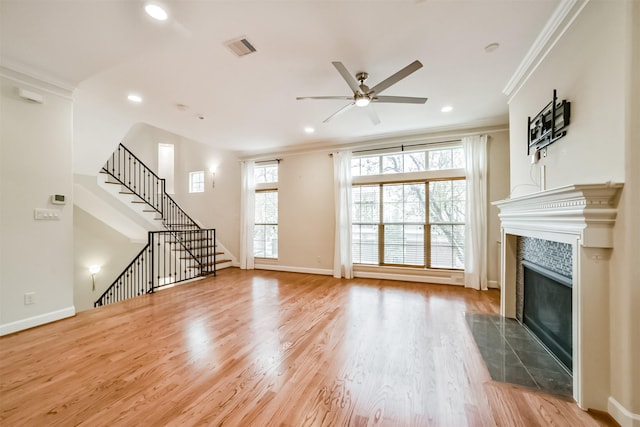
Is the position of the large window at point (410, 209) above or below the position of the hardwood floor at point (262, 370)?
above

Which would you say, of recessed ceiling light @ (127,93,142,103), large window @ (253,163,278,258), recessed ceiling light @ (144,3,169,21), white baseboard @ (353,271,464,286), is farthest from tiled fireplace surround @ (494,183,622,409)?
large window @ (253,163,278,258)

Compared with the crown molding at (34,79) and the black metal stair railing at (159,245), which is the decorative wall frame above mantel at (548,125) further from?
the black metal stair railing at (159,245)

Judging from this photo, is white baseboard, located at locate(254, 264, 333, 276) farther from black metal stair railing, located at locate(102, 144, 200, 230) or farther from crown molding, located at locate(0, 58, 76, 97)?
crown molding, located at locate(0, 58, 76, 97)

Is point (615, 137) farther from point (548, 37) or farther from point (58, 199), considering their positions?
point (58, 199)

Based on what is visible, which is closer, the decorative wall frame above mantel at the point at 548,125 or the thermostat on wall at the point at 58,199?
the decorative wall frame above mantel at the point at 548,125

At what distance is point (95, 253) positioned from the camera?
18.7ft

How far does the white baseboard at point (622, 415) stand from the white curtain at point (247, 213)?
20.0ft

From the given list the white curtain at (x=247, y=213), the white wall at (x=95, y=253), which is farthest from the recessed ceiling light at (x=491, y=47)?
the white wall at (x=95, y=253)

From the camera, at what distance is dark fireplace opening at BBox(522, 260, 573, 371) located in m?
2.15

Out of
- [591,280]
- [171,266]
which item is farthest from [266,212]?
[591,280]

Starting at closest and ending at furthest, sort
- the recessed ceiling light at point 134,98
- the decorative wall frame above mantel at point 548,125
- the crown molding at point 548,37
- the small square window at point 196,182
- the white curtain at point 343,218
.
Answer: the crown molding at point 548,37, the decorative wall frame above mantel at point 548,125, the recessed ceiling light at point 134,98, the white curtain at point 343,218, the small square window at point 196,182

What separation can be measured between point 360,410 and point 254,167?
5.77 metres

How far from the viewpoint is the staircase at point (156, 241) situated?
5.67m

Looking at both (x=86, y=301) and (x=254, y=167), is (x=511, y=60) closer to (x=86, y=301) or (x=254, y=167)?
(x=254, y=167)
